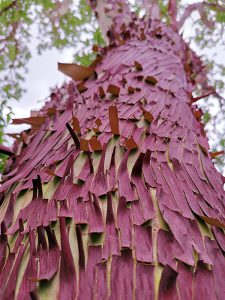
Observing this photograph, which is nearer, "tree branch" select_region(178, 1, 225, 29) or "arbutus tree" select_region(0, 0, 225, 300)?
"arbutus tree" select_region(0, 0, 225, 300)

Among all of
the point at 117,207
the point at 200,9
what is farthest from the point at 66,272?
the point at 200,9

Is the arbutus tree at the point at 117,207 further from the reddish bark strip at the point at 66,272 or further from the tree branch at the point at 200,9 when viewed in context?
the tree branch at the point at 200,9

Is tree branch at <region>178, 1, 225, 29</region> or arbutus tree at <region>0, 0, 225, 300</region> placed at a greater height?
tree branch at <region>178, 1, 225, 29</region>

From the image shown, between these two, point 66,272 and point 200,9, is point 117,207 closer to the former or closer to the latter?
point 66,272

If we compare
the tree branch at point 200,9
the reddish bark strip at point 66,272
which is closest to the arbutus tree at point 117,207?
the reddish bark strip at point 66,272

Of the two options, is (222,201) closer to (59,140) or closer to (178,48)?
(59,140)

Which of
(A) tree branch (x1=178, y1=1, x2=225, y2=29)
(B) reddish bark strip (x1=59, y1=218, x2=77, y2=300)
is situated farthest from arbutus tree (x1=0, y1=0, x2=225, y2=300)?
(A) tree branch (x1=178, y1=1, x2=225, y2=29)

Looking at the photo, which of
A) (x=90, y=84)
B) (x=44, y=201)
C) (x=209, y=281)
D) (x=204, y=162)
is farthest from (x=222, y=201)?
(x=90, y=84)

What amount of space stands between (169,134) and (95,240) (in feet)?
1.72

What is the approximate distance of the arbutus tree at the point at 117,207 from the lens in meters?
0.64

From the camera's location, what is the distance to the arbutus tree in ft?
2.10

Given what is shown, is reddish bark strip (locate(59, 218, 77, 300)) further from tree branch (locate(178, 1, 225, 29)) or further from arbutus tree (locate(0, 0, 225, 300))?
tree branch (locate(178, 1, 225, 29))

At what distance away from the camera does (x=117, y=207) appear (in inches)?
31.1

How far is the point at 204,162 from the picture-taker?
1137 millimetres
